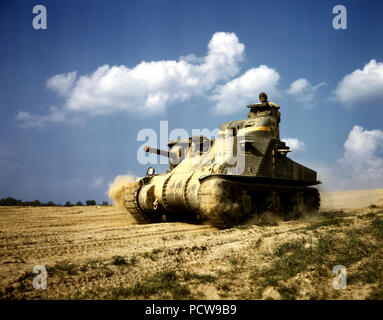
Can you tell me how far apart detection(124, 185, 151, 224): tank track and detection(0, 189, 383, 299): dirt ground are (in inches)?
150

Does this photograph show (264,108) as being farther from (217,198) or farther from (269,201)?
(217,198)

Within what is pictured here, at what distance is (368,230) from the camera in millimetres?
7738

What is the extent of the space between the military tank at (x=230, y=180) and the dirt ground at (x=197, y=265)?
1.55 meters

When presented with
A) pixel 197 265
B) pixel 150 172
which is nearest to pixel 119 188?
pixel 150 172

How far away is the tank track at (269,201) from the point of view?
9.73 metres

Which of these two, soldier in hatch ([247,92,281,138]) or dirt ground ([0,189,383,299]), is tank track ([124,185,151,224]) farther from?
soldier in hatch ([247,92,281,138])

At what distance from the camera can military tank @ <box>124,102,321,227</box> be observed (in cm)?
973

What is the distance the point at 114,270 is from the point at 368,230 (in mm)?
5709

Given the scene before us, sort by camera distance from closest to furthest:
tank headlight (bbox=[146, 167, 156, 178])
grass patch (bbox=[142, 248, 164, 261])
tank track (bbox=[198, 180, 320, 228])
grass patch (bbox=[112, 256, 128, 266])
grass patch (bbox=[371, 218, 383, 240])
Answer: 1. grass patch (bbox=[112, 256, 128, 266])
2. grass patch (bbox=[142, 248, 164, 261])
3. grass patch (bbox=[371, 218, 383, 240])
4. tank track (bbox=[198, 180, 320, 228])
5. tank headlight (bbox=[146, 167, 156, 178])

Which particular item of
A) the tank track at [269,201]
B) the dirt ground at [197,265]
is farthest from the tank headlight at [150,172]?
the dirt ground at [197,265]

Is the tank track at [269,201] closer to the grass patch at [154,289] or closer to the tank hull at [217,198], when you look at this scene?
the tank hull at [217,198]

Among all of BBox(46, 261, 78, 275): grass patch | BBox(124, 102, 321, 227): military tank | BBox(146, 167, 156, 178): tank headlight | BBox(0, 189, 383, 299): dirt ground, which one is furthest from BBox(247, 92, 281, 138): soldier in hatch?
BBox(46, 261, 78, 275): grass patch
